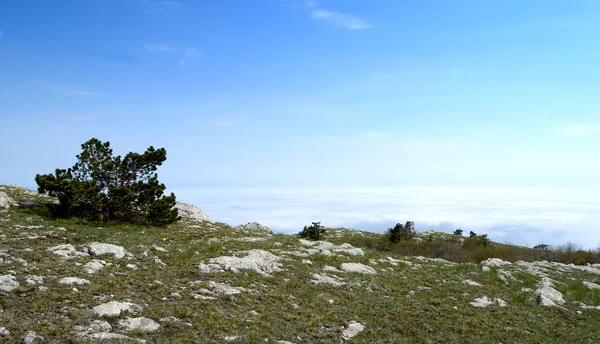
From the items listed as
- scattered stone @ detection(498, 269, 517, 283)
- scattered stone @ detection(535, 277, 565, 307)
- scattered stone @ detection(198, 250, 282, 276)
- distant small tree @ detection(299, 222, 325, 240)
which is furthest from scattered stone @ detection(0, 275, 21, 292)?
distant small tree @ detection(299, 222, 325, 240)

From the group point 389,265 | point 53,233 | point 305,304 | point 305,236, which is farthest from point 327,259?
point 305,236

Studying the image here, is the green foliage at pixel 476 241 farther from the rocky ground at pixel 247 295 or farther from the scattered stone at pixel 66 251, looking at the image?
the scattered stone at pixel 66 251

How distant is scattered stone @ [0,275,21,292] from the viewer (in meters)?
11.1

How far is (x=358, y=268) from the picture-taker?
1964 cm

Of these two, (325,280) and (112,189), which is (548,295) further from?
(112,189)

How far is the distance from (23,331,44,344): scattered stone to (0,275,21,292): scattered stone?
8.80 feet

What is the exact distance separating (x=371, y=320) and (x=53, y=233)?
14544 millimetres

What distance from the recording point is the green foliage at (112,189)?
80.5 feet

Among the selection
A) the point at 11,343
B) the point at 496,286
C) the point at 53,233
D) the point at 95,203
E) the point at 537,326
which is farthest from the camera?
the point at 95,203

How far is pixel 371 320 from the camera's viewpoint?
13.4m

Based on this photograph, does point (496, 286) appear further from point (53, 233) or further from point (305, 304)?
point (53, 233)

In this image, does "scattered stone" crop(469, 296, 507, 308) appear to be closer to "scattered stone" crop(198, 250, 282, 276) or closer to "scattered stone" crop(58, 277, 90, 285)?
"scattered stone" crop(198, 250, 282, 276)

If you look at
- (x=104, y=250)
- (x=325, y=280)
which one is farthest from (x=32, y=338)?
(x=325, y=280)

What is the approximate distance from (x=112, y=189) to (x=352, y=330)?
1867 cm
